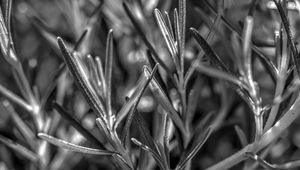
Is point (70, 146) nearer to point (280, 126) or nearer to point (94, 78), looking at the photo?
point (94, 78)

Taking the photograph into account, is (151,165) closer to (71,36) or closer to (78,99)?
(78,99)

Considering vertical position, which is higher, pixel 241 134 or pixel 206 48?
pixel 206 48

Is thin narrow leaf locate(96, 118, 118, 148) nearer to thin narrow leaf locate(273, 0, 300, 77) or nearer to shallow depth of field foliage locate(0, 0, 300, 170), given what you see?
shallow depth of field foliage locate(0, 0, 300, 170)

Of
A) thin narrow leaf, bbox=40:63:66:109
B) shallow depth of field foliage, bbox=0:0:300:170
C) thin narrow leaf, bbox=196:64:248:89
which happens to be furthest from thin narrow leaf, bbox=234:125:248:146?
thin narrow leaf, bbox=40:63:66:109

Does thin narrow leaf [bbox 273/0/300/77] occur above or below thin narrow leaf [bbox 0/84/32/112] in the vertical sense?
above

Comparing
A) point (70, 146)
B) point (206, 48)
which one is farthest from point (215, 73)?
point (70, 146)

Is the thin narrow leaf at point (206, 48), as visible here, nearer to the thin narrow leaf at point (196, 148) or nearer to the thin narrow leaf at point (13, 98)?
the thin narrow leaf at point (196, 148)

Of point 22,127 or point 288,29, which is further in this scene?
point 22,127
